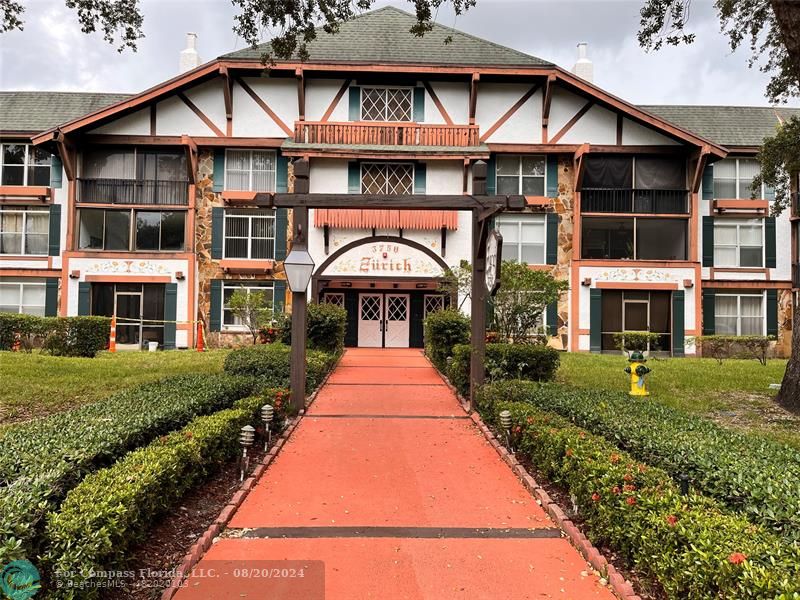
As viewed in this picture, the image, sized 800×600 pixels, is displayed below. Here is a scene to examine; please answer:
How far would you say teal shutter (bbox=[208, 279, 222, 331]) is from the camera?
64.5ft

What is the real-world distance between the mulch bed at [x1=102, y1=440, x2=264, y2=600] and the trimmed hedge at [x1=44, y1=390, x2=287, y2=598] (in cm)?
11

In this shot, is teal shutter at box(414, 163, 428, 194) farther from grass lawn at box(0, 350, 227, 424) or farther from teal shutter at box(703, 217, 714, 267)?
teal shutter at box(703, 217, 714, 267)

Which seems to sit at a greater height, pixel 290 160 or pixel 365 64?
pixel 365 64

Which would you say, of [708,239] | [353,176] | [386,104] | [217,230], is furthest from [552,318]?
[217,230]

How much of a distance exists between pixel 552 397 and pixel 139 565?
4.98 metres

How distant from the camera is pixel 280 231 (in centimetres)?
1998

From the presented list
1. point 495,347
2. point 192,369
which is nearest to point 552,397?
point 495,347

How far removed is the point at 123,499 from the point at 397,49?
1999 cm

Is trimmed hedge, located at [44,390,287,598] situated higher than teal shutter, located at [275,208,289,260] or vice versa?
teal shutter, located at [275,208,289,260]

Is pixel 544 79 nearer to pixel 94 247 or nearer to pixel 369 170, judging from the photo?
pixel 369 170

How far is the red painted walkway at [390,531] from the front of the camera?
353cm

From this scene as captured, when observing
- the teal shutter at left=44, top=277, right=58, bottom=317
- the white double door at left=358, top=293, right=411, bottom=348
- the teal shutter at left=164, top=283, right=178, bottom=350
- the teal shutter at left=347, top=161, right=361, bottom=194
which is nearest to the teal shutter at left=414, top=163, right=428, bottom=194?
the teal shutter at left=347, top=161, right=361, bottom=194

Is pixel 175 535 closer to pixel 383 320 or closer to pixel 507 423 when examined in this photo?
pixel 507 423

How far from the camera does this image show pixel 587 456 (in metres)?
4.57
